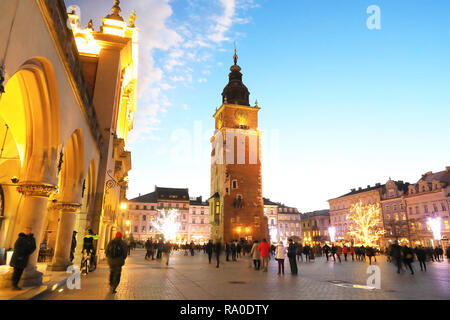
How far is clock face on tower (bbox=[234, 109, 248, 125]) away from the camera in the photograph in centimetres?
5938

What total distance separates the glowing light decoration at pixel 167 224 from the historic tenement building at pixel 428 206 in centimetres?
5135

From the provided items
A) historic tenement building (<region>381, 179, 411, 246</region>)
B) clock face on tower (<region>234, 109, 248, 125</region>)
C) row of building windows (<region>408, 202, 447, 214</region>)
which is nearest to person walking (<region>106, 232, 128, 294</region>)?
clock face on tower (<region>234, 109, 248, 125</region>)

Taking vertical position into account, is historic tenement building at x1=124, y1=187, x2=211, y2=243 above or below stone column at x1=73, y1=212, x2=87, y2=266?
above

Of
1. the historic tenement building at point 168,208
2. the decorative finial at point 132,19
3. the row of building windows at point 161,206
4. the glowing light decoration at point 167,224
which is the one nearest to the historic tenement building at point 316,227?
the historic tenement building at point 168,208

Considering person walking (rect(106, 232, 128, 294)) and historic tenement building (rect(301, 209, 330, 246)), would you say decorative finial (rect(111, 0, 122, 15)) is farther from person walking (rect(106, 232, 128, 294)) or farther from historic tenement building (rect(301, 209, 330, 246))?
historic tenement building (rect(301, 209, 330, 246))

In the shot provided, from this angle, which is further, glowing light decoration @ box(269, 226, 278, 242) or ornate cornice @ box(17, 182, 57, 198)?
glowing light decoration @ box(269, 226, 278, 242)

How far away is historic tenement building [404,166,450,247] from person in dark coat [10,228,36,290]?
57.3 metres

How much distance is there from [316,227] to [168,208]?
44659 millimetres

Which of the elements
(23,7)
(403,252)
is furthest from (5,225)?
(403,252)

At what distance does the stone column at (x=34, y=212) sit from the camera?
327 inches

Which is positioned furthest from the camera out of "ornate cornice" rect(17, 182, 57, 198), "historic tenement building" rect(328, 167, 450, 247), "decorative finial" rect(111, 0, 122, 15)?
"historic tenement building" rect(328, 167, 450, 247)
